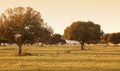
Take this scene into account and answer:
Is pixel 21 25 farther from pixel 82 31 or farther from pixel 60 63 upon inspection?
pixel 82 31

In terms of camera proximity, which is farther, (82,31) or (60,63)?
(82,31)

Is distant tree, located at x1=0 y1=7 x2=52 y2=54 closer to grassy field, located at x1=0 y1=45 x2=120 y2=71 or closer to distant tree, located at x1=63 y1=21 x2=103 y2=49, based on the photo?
grassy field, located at x1=0 y1=45 x2=120 y2=71

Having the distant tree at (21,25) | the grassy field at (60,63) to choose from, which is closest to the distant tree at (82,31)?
the distant tree at (21,25)

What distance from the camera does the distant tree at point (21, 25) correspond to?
90.9 m

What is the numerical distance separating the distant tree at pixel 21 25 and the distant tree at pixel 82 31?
2257 inches

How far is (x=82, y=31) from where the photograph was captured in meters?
150

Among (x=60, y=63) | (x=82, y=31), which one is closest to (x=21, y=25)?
(x=60, y=63)

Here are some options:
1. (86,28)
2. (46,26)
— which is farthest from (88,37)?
(46,26)

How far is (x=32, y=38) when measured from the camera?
93625 mm

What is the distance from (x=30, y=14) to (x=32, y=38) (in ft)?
19.1

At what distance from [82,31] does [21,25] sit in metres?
62.1

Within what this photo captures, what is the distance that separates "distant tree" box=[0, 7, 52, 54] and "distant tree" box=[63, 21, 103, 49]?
57339mm

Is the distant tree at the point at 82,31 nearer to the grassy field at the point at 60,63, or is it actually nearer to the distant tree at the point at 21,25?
the distant tree at the point at 21,25

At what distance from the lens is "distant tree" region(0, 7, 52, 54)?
298 ft
